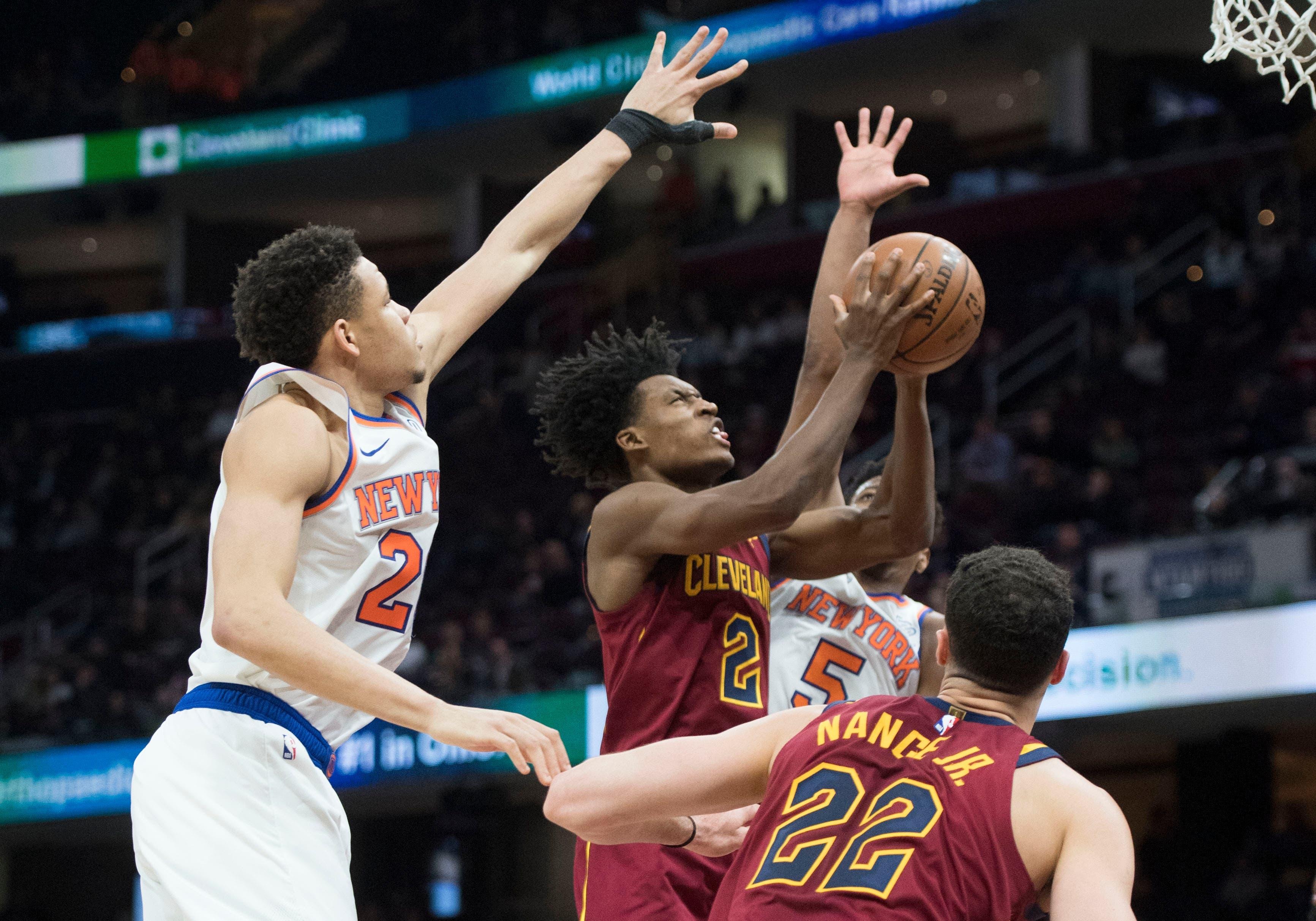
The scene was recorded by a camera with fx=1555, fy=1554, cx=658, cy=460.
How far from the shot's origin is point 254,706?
2.92 metres

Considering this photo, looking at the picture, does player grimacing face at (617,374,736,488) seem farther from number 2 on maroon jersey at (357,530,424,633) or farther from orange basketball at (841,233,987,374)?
number 2 on maroon jersey at (357,530,424,633)

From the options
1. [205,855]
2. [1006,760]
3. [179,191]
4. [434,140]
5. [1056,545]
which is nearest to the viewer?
[1006,760]

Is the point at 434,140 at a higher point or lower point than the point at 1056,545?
higher

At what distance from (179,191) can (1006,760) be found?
21881 millimetres

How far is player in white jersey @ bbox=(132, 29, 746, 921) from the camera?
104 inches

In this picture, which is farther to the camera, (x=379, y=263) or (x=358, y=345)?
(x=379, y=263)

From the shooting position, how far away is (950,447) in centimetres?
1411

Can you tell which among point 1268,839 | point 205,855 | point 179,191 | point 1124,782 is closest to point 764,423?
point 1124,782

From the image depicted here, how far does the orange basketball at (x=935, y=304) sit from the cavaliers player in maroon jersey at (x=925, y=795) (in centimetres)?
A: 102

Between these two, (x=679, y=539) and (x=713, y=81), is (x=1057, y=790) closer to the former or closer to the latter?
(x=679, y=539)

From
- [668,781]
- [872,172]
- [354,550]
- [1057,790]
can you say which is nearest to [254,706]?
[354,550]

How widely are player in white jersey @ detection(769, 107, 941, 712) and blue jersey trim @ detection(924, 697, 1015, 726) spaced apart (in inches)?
53.2

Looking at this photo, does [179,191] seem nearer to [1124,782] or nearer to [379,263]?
[379,263]

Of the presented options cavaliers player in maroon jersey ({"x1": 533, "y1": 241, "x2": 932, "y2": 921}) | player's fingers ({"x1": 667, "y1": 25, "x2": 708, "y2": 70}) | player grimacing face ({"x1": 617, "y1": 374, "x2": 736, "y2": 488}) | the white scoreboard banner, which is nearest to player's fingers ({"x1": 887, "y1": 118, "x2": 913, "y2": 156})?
player's fingers ({"x1": 667, "y1": 25, "x2": 708, "y2": 70})
